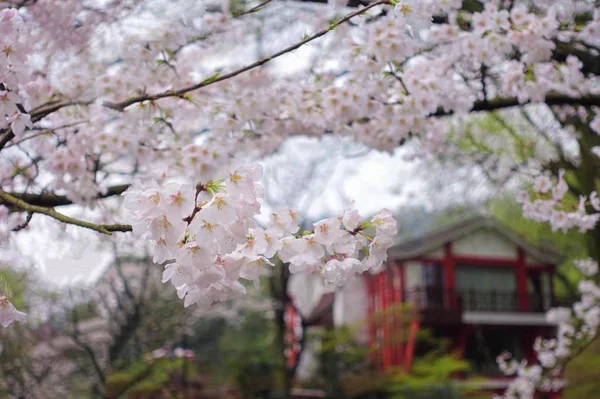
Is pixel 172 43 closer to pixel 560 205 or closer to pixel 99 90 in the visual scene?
pixel 99 90

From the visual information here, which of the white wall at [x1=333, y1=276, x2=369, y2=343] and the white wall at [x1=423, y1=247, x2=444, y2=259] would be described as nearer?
the white wall at [x1=423, y1=247, x2=444, y2=259]

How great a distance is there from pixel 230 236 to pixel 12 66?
1.03 m

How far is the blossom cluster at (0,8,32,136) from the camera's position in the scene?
71.7 inches

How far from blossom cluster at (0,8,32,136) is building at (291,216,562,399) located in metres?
12.7

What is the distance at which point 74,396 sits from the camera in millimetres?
9812

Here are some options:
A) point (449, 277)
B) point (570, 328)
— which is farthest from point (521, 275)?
point (570, 328)

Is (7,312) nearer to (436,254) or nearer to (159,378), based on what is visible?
(159,378)

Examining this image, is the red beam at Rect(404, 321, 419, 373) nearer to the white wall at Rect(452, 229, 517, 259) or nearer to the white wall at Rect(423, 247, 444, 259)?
the white wall at Rect(423, 247, 444, 259)

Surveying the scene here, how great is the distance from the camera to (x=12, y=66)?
79.4 inches

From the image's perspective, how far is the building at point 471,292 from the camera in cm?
1520

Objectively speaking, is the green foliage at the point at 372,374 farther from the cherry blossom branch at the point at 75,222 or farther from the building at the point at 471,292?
the cherry blossom branch at the point at 75,222

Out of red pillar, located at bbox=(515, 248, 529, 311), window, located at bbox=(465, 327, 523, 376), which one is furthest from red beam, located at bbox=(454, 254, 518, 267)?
window, located at bbox=(465, 327, 523, 376)

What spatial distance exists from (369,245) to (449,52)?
2704 millimetres

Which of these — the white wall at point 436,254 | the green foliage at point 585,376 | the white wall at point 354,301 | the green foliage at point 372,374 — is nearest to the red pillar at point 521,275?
the white wall at point 436,254
